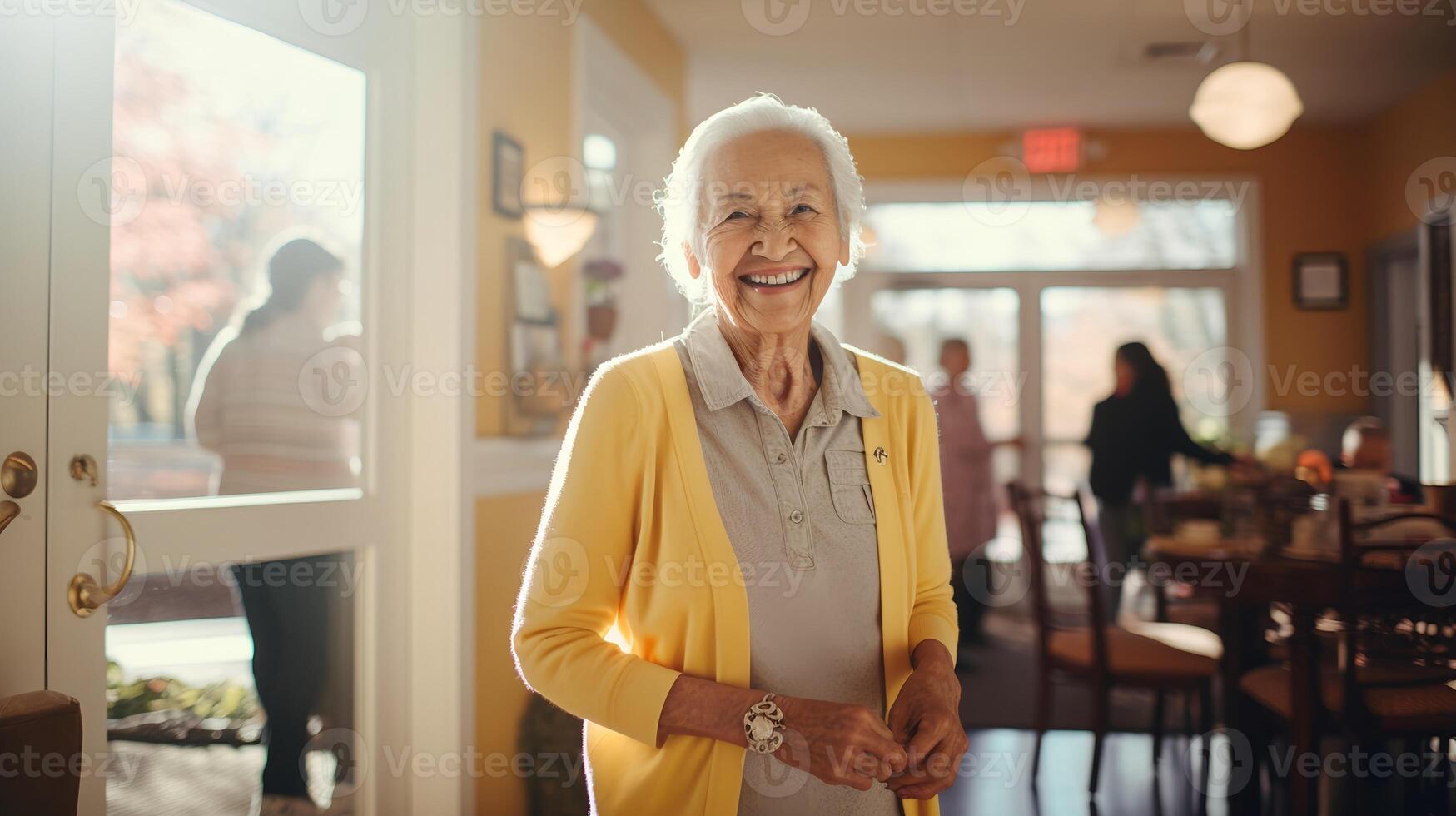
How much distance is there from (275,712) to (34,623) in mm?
703

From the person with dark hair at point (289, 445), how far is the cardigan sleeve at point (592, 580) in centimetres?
115

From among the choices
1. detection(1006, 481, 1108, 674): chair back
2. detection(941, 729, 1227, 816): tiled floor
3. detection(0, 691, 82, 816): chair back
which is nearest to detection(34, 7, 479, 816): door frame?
detection(0, 691, 82, 816): chair back

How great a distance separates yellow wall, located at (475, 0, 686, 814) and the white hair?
4.68 feet

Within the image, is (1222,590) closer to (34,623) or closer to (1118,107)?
(34,623)

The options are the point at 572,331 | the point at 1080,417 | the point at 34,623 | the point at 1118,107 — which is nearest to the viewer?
the point at 34,623

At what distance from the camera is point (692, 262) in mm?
1396

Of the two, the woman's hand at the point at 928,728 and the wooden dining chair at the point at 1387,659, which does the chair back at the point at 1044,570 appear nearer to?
the wooden dining chair at the point at 1387,659

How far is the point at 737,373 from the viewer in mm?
1255

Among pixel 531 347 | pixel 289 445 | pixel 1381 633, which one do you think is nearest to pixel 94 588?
pixel 289 445

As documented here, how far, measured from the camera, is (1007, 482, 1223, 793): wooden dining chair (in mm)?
3250

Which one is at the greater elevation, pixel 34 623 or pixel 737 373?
pixel 737 373

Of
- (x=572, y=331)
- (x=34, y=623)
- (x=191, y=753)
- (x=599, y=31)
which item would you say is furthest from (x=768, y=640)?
(x=599, y=31)

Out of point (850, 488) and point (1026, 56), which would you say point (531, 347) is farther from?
point (1026, 56)

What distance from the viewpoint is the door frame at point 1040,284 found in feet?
20.6
